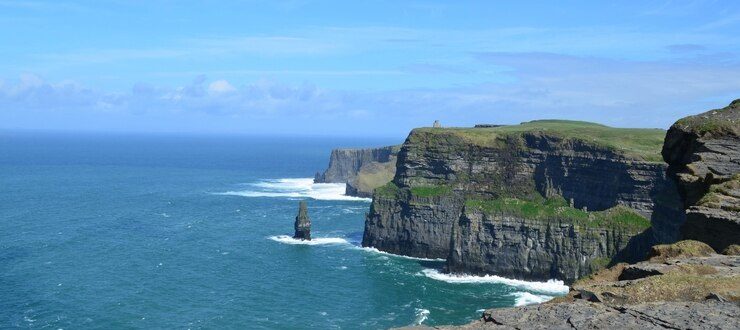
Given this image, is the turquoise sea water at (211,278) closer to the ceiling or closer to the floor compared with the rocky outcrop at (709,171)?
closer to the floor

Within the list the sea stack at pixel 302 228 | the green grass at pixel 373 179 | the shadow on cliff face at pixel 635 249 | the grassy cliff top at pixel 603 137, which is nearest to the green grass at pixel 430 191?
the grassy cliff top at pixel 603 137

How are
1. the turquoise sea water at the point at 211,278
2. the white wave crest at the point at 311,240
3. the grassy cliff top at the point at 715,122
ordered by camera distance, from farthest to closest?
the white wave crest at the point at 311,240 → the turquoise sea water at the point at 211,278 → the grassy cliff top at the point at 715,122

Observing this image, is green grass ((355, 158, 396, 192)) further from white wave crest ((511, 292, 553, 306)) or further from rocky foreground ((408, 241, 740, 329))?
rocky foreground ((408, 241, 740, 329))

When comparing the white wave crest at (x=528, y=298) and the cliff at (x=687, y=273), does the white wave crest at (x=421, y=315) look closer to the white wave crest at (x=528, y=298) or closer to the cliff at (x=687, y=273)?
the white wave crest at (x=528, y=298)

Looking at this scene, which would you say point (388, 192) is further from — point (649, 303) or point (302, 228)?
point (649, 303)

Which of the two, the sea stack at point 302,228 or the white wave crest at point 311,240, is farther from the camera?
the sea stack at point 302,228

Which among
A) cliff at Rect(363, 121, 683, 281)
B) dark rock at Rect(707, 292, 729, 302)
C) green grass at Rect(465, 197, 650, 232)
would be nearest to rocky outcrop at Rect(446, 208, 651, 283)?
cliff at Rect(363, 121, 683, 281)

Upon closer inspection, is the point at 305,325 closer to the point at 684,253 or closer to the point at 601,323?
the point at 684,253

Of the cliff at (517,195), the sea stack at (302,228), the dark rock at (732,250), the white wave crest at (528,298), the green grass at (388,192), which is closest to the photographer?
the dark rock at (732,250)
